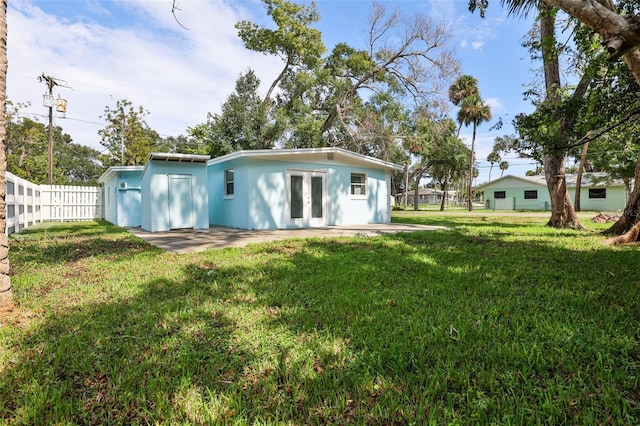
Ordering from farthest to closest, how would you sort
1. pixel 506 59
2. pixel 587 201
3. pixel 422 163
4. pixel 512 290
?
pixel 422 163, pixel 587 201, pixel 506 59, pixel 512 290

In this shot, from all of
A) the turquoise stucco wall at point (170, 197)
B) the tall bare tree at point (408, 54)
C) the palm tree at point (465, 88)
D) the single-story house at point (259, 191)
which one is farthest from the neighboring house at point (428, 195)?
the turquoise stucco wall at point (170, 197)

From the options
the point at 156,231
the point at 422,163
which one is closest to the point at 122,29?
the point at 156,231

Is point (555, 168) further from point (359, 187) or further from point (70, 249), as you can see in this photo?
point (70, 249)

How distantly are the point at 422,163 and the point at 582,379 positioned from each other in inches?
1415

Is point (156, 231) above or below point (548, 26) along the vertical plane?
below

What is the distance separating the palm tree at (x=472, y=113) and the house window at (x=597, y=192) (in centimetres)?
1004

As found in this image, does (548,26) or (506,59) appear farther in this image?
(506,59)

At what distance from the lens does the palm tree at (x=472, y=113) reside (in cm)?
3027

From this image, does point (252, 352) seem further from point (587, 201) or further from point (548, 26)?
point (587, 201)

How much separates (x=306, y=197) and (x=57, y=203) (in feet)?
45.4

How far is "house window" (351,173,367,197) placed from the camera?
12916 millimetres

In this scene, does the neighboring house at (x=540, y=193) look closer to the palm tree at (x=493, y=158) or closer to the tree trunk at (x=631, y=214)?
the tree trunk at (x=631, y=214)

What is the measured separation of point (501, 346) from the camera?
7.71ft

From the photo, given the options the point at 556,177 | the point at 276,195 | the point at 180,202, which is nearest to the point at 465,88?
the point at 556,177
